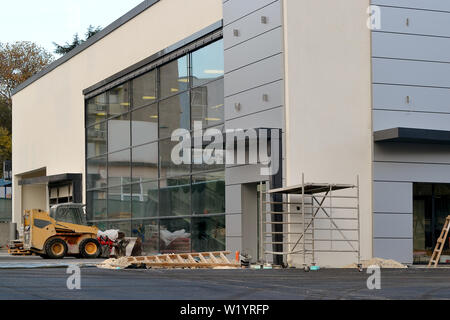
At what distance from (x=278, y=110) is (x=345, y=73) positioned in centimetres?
243

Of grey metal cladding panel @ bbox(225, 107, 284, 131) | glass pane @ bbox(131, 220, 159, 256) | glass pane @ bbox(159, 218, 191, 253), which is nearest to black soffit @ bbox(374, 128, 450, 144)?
grey metal cladding panel @ bbox(225, 107, 284, 131)

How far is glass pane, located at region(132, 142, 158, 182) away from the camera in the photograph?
105 feet

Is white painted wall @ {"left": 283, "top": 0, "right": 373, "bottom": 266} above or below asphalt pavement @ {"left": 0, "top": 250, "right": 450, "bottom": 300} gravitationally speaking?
above

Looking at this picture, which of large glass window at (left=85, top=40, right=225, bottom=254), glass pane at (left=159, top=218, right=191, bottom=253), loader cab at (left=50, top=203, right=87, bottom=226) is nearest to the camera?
large glass window at (left=85, top=40, right=225, bottom=254)

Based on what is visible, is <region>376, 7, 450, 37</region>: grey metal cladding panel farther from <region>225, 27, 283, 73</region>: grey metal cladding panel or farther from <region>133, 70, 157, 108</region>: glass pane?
<region>133, 70, 157, 108</region>: glass pane

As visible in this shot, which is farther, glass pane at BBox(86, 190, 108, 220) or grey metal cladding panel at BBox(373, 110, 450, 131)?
glass pane at BBox(86, 190, 108, 220)

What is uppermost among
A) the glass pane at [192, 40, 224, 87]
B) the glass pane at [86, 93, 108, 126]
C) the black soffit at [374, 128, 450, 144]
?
the glass pane at [192, 40, 224, 87]

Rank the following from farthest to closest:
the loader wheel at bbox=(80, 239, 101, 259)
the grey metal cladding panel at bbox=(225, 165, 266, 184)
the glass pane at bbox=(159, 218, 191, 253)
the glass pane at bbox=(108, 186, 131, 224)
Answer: the glass pane at bbox=(108, 186, 131, 224) → the loader wheel at bbox=(80, 239, 101, 259) → the glass pane at bbox=(159, 218, 191, 253) → the grey metal cladding panel at bbox=(225, 165, 266, 184)

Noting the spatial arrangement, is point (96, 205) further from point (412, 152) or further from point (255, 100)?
point (412, 152)

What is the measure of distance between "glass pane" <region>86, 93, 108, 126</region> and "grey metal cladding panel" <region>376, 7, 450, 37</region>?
17.2m

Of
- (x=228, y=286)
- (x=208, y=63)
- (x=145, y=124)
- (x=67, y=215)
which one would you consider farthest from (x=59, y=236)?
(x=228, y=286)

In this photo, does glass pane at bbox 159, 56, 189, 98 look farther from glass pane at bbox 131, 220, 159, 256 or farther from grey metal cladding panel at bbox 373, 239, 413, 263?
grey metal cladding panel at bbox 373, 239, 413, 263

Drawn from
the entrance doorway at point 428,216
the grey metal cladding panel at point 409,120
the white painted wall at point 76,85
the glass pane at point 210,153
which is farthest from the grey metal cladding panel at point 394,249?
the white painted wall at point 76,85
